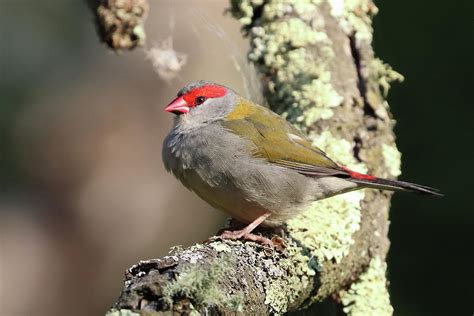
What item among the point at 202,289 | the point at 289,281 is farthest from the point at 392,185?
the point at 202,289

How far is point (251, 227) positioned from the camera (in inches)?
139

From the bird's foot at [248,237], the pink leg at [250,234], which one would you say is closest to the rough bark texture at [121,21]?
the pink leg at [250,234]

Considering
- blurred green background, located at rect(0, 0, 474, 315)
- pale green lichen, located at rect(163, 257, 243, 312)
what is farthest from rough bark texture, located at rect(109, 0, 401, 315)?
blurred green background, located at rect(0, 0, 474, 315)

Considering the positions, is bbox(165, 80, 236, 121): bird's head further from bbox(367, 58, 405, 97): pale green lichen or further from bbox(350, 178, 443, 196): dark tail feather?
bbox(350, 178, 443, 196): dark tail feather

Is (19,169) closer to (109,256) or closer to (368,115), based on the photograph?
(109,256)

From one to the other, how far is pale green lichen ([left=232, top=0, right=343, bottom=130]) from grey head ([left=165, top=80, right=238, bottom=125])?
0.82ft

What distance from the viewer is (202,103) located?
414cm

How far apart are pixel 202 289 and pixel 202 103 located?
6.49ft

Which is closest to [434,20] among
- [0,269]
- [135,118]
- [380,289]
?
[135,118]

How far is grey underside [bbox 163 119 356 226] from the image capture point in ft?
11.9

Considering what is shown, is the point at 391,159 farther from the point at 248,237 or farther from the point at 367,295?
the point at 248,237

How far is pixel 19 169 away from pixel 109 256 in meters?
1.30

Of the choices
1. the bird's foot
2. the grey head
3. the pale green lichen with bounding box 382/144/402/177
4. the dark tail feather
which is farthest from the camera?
the grey head

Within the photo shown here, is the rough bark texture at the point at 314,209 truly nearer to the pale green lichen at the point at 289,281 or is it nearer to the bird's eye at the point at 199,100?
the pale green lichen at the point at 289,281
